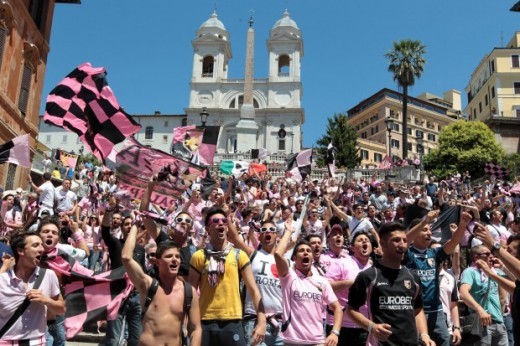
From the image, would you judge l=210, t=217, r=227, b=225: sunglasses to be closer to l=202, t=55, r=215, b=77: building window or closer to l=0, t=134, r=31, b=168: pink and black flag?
l=0, t=134, r=31, b=168: pink and black flag

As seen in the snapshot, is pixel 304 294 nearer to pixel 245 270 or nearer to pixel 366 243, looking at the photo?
pixel 245 270

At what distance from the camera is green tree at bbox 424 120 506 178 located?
4928 centimetres

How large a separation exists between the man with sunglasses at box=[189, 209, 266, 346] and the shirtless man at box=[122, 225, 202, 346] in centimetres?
27

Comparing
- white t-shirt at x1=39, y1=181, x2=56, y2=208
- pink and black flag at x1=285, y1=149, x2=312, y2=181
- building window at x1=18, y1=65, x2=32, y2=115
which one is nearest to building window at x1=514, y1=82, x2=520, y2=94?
pink and black flag at x1=285, y1=149, x2=312, y2=181

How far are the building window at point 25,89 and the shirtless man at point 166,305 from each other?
19869 mm

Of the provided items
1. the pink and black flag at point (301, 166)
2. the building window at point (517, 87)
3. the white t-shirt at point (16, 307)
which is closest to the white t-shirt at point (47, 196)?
the white t-shirt at point (16, 307)

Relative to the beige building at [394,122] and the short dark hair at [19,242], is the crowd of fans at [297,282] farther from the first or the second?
the beige building at [394,122]

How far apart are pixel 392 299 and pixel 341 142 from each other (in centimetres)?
5543

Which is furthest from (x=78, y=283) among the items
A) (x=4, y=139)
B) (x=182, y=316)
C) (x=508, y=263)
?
(x=4, y=139)

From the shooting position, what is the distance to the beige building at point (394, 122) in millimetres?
84125

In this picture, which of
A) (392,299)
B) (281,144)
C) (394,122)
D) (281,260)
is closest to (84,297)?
(281,260)

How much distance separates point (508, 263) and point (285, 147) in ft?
221

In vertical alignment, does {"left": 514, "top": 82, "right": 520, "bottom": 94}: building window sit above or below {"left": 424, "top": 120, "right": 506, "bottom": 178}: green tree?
above

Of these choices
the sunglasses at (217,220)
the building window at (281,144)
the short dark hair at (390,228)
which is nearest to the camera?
the short dark hair at (390,228)
